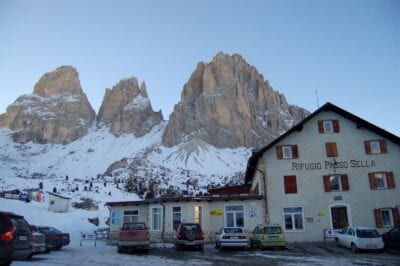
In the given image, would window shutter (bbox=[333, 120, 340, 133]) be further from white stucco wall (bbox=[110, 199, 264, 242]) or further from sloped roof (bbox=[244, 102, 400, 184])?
white stucco wall (bbox=[110, 199, 264, 242])

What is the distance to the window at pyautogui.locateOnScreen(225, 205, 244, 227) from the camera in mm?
30875

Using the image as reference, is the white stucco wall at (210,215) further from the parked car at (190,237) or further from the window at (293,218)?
the parked car at (190,237)

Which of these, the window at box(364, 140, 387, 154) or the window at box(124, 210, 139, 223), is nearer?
the window at box(364, 140, 387, 154)

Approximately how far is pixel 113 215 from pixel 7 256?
84.0 ft

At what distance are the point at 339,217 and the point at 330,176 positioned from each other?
10.7ft

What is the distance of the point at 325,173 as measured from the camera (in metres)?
30.7

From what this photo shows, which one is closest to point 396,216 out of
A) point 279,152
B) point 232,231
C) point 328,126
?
point 328,126

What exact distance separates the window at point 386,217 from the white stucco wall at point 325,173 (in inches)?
12.9

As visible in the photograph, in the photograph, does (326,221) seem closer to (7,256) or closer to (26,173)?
(7,256)

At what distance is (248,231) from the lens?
30.4 m

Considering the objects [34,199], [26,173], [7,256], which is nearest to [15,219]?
[7,256]

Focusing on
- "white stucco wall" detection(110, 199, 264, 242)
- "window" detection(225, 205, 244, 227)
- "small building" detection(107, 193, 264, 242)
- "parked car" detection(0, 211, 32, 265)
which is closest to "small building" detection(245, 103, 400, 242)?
"white stucco wall" detection(110, 199, 264, 242)

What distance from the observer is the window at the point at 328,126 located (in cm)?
3188

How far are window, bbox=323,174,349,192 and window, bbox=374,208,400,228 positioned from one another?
2.92 metres
